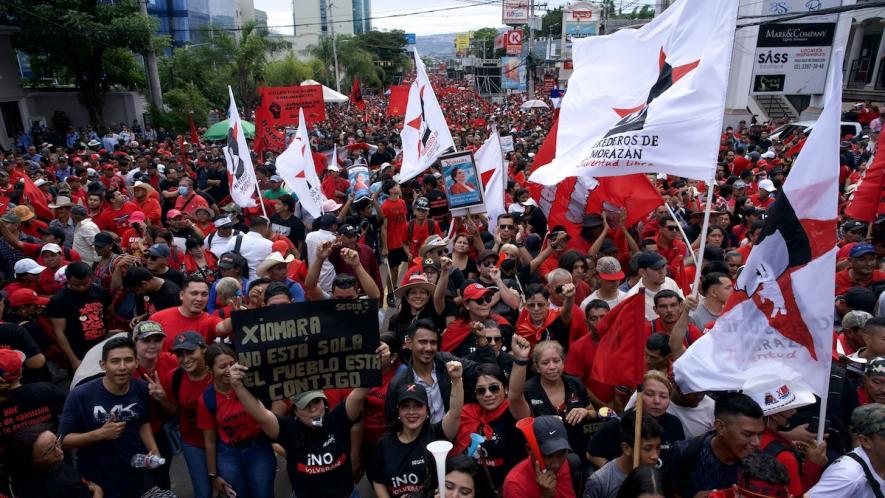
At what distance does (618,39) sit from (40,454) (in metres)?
5.14

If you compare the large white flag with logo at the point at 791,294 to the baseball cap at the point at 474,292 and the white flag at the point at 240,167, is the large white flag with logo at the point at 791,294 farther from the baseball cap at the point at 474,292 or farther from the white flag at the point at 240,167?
the white flag at the point at 240,167

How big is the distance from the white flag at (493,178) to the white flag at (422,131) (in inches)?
22.4

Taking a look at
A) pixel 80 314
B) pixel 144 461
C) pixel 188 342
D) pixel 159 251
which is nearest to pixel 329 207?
pixel 159 251

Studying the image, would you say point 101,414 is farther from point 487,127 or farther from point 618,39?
point 487,127

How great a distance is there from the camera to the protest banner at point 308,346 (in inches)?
133

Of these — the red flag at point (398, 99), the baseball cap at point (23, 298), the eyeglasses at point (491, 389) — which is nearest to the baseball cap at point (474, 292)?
the eyeglasses at point (491, 389)

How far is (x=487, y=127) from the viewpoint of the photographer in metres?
25.8

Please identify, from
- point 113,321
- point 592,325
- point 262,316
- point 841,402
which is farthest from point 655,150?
point 113,321

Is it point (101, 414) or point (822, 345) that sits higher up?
point (822, 345)

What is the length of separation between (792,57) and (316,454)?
27133 millimetres

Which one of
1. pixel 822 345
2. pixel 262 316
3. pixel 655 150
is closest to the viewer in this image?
pixel 822 345

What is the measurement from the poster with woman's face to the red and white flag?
0.51 meters

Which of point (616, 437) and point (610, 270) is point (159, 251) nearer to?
point (610, 270)

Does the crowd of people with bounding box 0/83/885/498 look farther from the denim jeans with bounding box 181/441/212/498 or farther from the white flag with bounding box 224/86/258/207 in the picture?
the white flag with bounding box 224/86/258/207
